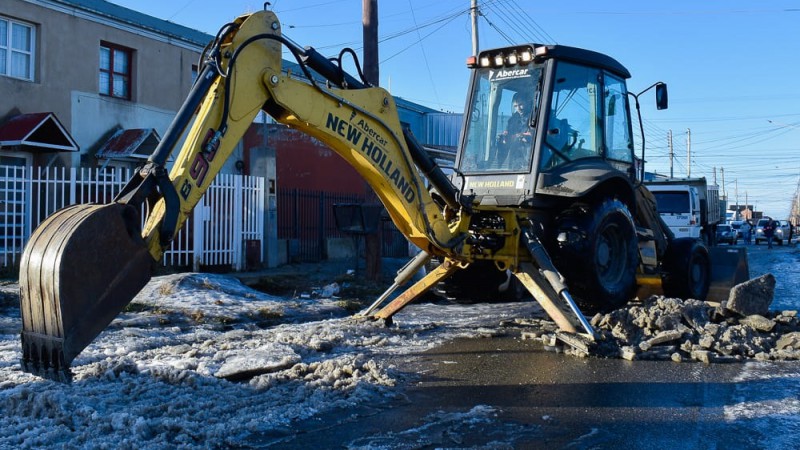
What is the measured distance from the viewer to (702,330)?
773cm

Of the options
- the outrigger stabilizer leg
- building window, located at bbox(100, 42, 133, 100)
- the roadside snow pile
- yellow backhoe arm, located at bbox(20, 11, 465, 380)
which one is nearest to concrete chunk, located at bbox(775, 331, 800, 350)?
the roadside snow pile

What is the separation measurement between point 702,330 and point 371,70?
27.8 feet

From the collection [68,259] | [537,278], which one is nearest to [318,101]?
[68,259]

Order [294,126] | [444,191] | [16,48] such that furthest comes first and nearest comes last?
[16,48] → [444,191] → [294,126]

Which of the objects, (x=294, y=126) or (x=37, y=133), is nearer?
(x=294, y=126)

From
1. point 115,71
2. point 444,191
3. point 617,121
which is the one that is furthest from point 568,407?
point 115,71

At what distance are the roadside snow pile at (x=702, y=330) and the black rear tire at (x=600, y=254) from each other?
0.28m

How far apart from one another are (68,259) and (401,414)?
2.39m

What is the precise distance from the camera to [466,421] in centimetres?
498

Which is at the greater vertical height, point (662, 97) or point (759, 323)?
point (662, 97)

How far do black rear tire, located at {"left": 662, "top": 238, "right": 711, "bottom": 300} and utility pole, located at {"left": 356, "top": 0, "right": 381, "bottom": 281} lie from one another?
17.0ft

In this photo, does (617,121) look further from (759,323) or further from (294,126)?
(294,126)

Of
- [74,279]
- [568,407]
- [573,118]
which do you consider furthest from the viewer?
[573,118]

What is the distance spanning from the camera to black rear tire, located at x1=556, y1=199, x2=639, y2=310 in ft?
26.4
